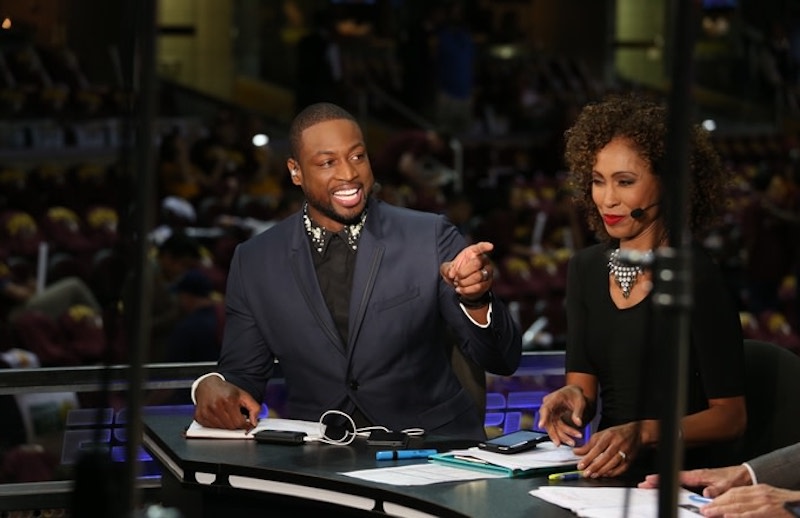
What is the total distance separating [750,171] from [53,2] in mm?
7645

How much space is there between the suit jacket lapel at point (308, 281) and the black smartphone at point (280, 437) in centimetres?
31

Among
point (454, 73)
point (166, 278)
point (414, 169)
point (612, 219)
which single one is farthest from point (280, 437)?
point (454, 73)

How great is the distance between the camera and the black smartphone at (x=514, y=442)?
3.03 meters

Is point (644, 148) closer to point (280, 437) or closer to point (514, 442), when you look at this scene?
point (514, 442)

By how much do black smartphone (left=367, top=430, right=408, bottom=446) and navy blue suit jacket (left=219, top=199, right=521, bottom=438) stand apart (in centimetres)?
18

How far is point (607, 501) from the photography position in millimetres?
2625

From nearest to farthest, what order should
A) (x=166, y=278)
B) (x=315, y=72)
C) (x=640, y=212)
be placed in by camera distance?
(x=640, y=212) < (x=166, y=278) < (x=315, y=72)

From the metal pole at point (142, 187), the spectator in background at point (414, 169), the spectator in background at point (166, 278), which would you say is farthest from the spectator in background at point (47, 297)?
the metal pole at point (142, 187)

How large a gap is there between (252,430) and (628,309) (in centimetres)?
88

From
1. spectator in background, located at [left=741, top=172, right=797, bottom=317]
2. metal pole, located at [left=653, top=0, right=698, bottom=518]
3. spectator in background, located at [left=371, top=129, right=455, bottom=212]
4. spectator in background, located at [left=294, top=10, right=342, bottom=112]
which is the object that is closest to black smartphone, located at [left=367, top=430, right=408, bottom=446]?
metal pole, located at [left=653, top=0, right=698, bottom=518]

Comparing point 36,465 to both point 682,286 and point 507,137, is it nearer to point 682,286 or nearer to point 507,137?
point 682,286

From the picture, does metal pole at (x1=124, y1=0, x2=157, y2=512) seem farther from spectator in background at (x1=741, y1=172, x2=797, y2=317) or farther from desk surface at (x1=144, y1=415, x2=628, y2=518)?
spectator in background at (x1=741, y1=172, x2=797, y2=317)

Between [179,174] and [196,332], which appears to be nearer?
[196,332]

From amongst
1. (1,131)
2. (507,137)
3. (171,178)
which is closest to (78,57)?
(1,131)
